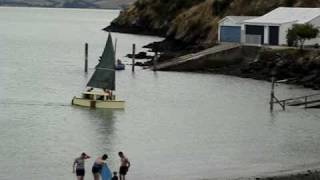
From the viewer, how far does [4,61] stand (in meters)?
114

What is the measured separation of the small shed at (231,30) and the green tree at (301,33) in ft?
31.9

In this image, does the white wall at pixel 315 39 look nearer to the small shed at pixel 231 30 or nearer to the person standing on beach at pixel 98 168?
the small shed at pixel 231 30

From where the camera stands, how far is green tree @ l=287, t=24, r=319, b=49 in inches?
3369

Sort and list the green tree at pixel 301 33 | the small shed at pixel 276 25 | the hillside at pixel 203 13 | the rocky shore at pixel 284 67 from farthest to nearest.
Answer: the hillside at pixel 203 13 → the small shed at pixel 276 25 → the green tree at pixel 301 33 → the rocky shore at pixel 284 67

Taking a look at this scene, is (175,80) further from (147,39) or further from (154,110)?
(147,39)

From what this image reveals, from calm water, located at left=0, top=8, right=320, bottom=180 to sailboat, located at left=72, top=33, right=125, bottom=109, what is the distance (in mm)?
1051

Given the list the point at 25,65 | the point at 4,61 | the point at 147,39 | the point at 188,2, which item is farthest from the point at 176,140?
the point at 147,39

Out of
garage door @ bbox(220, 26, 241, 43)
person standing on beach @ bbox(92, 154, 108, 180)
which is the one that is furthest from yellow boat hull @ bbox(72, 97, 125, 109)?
garage door @ bbox(220, 26, 241, 43)

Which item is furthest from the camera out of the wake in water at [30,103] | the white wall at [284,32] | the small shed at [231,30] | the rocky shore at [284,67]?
the small shed at [231,30]

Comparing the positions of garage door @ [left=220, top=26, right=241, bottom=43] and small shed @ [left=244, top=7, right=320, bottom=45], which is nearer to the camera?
small shed @ [left=244, top=7, right=320, bottom=45]

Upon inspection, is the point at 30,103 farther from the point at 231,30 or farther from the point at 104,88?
the point at 231,30

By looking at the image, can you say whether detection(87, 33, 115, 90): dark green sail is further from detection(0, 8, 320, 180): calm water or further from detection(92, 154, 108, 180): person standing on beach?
detection(92, 154, 108, 180): person standing on beach

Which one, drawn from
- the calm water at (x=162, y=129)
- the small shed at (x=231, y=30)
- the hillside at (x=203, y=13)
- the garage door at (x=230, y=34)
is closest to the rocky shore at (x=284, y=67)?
the calm water at (x=162, y=129)

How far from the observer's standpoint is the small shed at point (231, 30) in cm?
9766
